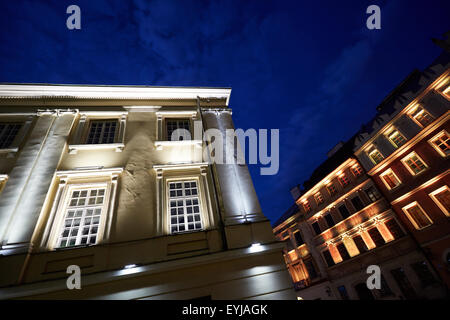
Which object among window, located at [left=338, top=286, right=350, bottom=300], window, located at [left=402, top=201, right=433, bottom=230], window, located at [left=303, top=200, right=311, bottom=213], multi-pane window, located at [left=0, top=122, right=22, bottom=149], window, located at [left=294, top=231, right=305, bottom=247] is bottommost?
window, located at [left=338, top=286, right=350, bottom=300]

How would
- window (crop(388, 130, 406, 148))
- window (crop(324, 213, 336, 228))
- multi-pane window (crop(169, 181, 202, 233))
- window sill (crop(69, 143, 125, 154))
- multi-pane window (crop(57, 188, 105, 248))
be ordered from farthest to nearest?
window (crop(324, 213, 336, 228))
window (crop(388, 130, 406, 148))
window sill (crop(69, 143, 125, 154))
multi-pane window (crop(169, 181, 202, 233))
multi-pane window (crop(57, 188, 105, 248))

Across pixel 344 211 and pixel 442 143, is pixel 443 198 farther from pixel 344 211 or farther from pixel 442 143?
pixel 344 211

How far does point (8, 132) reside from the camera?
31.0ft

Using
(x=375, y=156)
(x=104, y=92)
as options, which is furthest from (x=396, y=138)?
(x=104, y=92)

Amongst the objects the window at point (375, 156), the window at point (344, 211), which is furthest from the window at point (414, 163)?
the window at point (344, 211)

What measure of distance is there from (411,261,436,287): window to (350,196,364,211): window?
592cm

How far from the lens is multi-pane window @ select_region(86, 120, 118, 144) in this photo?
9485 millimetres

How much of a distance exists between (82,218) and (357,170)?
24.5 metres

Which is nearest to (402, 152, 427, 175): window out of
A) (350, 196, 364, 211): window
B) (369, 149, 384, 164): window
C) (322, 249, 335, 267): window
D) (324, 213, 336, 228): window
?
(369, 149, 384, 164): window

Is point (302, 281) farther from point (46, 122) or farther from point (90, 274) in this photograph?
point (46, 122)

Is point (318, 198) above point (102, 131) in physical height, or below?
above

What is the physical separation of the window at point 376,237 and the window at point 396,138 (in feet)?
26.7

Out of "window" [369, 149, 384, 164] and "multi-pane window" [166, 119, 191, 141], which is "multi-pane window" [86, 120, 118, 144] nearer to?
"multi-pane window" [166, 119, 191, 141]

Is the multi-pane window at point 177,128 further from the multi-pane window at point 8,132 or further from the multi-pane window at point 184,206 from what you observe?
the multi-pane window at point 8,132
